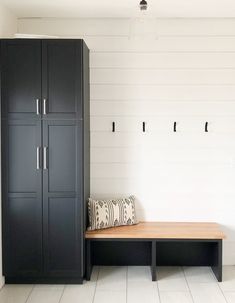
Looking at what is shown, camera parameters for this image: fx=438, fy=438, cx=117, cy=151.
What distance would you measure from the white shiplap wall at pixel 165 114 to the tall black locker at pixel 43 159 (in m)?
0.52

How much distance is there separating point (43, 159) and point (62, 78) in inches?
30.4

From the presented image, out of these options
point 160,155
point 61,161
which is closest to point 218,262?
point 160,155

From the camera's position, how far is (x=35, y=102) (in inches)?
160

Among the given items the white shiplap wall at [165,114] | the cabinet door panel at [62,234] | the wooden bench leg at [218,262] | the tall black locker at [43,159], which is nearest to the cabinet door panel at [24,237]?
the tall black locker at [43,159]

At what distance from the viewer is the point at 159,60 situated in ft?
15.0

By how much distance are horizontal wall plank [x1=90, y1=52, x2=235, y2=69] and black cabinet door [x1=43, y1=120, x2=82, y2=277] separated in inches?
35.2

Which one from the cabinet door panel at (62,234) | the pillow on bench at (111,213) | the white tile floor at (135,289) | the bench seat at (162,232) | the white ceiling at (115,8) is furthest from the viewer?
the pillow on bench at (111,213)

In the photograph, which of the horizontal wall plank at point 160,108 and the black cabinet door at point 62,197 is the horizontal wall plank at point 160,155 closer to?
the horizontal wall plank at point 160,108

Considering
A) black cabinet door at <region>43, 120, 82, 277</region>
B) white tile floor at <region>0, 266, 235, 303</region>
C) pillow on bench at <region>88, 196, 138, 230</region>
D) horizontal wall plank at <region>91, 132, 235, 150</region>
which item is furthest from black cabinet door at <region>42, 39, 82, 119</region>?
white tile floor at <region>0, 266, 235, 303</region>

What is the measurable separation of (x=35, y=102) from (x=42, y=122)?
0.64ft

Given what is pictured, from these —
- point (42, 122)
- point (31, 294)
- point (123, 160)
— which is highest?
point (42, 122)

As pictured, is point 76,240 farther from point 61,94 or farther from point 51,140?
point 61,94

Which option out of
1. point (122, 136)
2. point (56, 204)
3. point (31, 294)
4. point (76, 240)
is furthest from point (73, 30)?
point (31, 294)

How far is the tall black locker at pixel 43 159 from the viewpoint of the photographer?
404 cm
